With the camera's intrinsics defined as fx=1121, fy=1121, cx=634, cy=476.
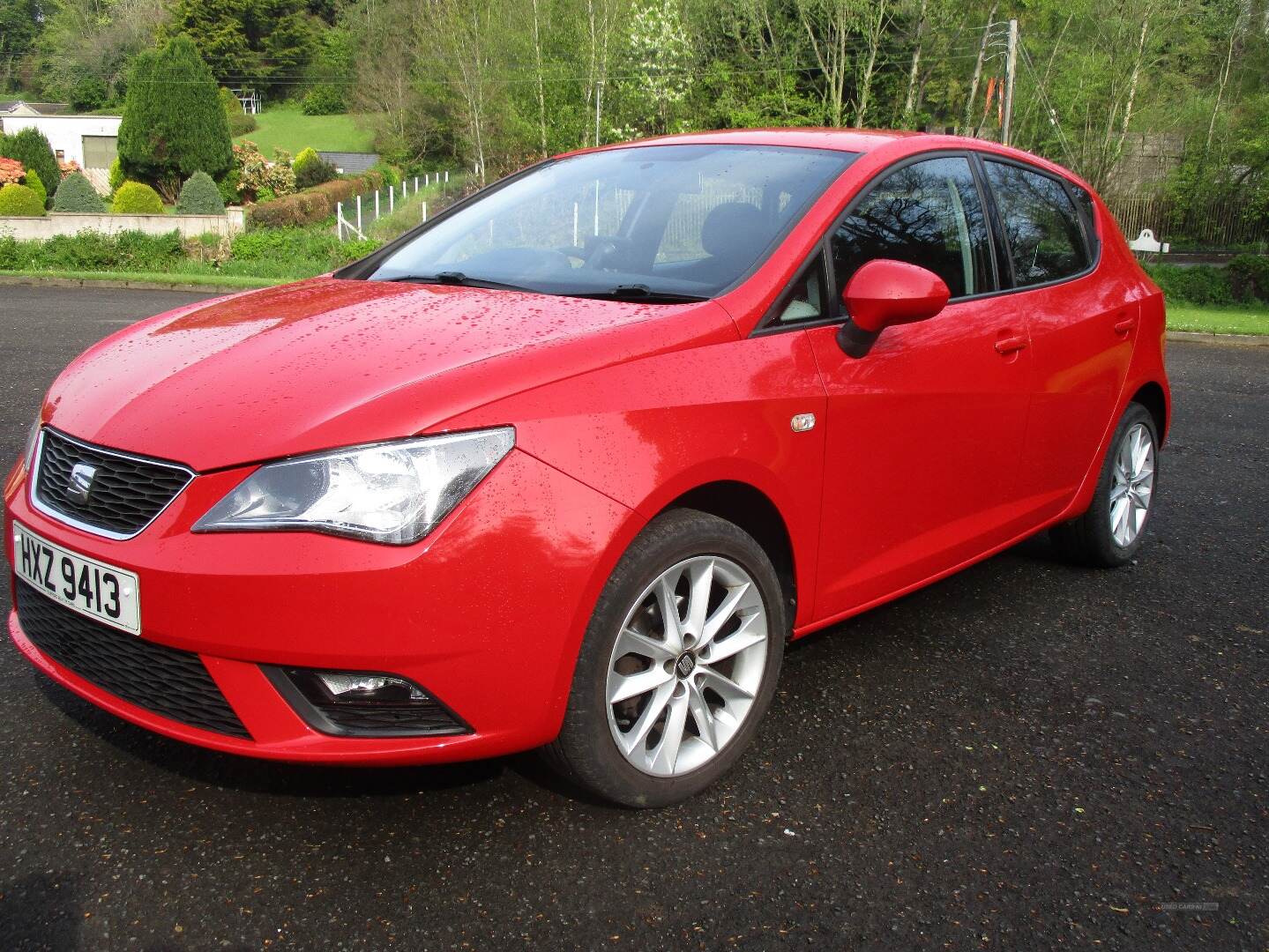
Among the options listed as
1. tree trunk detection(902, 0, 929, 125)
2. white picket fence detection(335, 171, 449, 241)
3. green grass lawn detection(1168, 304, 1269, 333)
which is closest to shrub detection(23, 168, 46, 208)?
white picket fence detection(335, 171, 449, 241)

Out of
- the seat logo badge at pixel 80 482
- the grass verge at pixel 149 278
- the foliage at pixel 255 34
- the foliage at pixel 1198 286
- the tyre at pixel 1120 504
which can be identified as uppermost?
the foliage at pixel 255 34

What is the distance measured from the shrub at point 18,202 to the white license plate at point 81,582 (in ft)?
98.5

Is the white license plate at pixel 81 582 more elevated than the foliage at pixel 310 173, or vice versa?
the white license plate at pixel 81 582

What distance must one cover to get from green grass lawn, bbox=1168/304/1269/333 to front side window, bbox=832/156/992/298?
14074 mm

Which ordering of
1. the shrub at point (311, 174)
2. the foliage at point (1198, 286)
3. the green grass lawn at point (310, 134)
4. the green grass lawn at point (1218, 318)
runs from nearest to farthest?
the green grass lawn at point (1218, 318) < the foliage at point (1198, 286) < the shrub at point (311, 174) < the green grass lawn at point (310, 134)

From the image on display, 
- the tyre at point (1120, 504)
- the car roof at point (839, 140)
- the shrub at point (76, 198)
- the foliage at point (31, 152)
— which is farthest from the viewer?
the foliage at point (31, 152)

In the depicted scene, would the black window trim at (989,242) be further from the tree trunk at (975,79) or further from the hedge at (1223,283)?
the tree trunk at (975,79)

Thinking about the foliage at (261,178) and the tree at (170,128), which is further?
the foliage at (261,178)

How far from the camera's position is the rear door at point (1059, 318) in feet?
12.3

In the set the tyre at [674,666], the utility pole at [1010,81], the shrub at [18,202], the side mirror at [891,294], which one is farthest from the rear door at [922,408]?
the shrub at [18,202]

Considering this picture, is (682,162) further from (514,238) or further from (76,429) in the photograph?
(76,429)

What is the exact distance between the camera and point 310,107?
9519 centimetres

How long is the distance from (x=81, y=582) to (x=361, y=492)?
68 cm

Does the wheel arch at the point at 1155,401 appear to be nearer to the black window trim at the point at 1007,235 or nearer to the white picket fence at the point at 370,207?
the black window trim at the point at 1007,235
